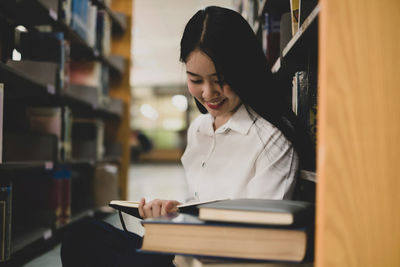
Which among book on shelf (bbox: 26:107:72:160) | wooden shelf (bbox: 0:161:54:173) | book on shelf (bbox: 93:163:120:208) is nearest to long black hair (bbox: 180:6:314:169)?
wooden shelf (bbox: 0:161:54:173)

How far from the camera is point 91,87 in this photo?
2.71 metres

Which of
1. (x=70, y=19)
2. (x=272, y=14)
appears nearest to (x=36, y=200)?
(x=70, y=19)

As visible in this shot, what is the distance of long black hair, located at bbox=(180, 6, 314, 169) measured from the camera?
1.03 m

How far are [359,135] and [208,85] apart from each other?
20.6 inches

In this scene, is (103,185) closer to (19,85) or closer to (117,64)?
(117,64)

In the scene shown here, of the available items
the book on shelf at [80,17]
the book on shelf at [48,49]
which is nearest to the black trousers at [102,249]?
the book on shelf at [48,49]

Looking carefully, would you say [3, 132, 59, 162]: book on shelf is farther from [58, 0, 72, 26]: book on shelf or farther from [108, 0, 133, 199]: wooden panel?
[108, 0, 133, 199]: wooden panel

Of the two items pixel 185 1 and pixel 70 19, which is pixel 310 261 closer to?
pixel 70 19

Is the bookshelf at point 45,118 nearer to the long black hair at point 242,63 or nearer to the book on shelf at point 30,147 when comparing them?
the book on shelf at point 30,147

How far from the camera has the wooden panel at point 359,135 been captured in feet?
1.92

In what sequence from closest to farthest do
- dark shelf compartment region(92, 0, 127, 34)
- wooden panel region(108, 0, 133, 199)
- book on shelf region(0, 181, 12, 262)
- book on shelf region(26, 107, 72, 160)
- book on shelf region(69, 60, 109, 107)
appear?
book on shelf region(0, 181, 12, 262) < book on shelf region(26, 107, 72, 160) < book on shelf region(69, 60, 109, 107) < dark shelf compartment region(92, 0, 127, 34) < wooden panel region(108, 0, 133, 199)

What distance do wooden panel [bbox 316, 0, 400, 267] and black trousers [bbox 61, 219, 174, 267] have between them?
507 mm

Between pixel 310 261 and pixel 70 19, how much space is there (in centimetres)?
212

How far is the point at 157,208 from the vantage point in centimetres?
92
